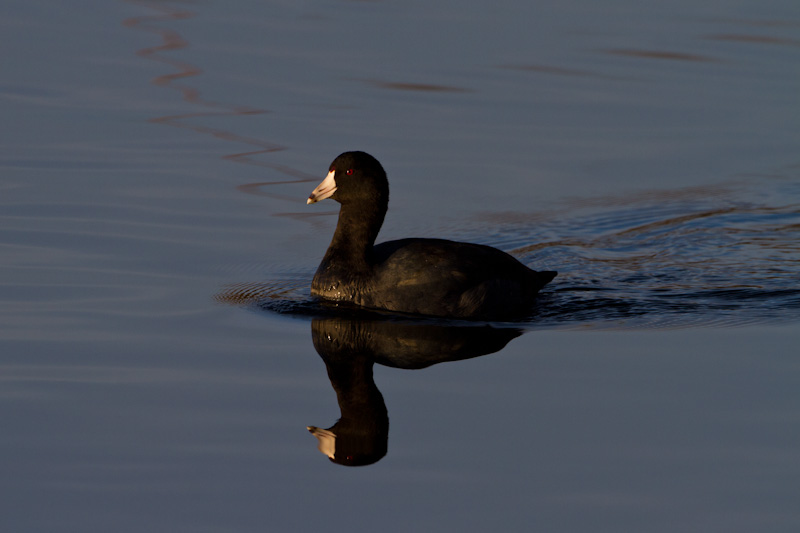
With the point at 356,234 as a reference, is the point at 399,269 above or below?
below

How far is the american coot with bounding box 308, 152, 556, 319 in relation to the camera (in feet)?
27.5

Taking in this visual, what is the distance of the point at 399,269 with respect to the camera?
8.43 meters

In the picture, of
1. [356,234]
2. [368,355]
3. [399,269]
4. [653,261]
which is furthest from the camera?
[653,261]

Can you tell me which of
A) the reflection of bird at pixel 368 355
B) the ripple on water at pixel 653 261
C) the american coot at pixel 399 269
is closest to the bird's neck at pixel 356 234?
the american coot at pixel 399 269

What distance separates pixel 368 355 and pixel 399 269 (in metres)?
1.14

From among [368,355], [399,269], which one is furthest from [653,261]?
[368,355]

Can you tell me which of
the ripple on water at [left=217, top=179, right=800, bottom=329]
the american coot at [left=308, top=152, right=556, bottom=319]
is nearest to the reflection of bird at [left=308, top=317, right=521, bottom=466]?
the american coot at [left=308, top=152, right=556, bottom=319]

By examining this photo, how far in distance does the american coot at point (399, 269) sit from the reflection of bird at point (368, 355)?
0.90 feet

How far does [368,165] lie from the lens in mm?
8867

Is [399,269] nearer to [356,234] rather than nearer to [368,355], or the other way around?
[356,234]

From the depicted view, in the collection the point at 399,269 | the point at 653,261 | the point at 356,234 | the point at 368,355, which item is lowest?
the point at 368,355

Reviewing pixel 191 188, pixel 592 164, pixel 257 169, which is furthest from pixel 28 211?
pixel 592 164

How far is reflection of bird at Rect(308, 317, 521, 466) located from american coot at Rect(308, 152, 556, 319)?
0.28m

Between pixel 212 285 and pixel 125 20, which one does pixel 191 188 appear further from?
pixel 125 20
